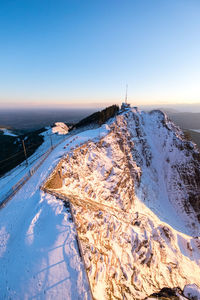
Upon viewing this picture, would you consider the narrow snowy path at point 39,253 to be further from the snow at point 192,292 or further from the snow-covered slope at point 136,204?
the snow at point 192,292

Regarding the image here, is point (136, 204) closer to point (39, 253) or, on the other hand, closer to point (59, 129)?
point (39, 253)

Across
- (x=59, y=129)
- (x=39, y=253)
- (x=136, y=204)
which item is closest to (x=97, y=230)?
(x=39, y=253)

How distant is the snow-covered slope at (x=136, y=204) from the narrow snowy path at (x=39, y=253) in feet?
4.52

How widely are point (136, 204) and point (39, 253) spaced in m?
23.0

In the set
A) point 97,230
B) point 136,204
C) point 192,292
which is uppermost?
point 97,230

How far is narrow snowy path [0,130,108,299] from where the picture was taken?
659 centimetres

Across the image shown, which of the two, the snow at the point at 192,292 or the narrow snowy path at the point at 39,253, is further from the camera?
the snow at the point at 192,292

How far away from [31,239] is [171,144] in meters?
45.6

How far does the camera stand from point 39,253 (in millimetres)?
7867

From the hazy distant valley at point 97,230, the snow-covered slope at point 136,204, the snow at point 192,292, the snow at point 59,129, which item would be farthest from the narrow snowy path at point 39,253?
the snow at point 59,129

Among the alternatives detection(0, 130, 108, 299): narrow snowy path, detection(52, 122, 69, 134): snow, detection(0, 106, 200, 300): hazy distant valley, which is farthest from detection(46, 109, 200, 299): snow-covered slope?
detection(52, 122, 69, 134): snow

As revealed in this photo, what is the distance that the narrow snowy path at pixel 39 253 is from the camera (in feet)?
21.6

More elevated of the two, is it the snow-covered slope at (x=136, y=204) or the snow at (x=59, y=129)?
the snow at (x=59, y=129)

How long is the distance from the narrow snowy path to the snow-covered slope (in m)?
1.38
